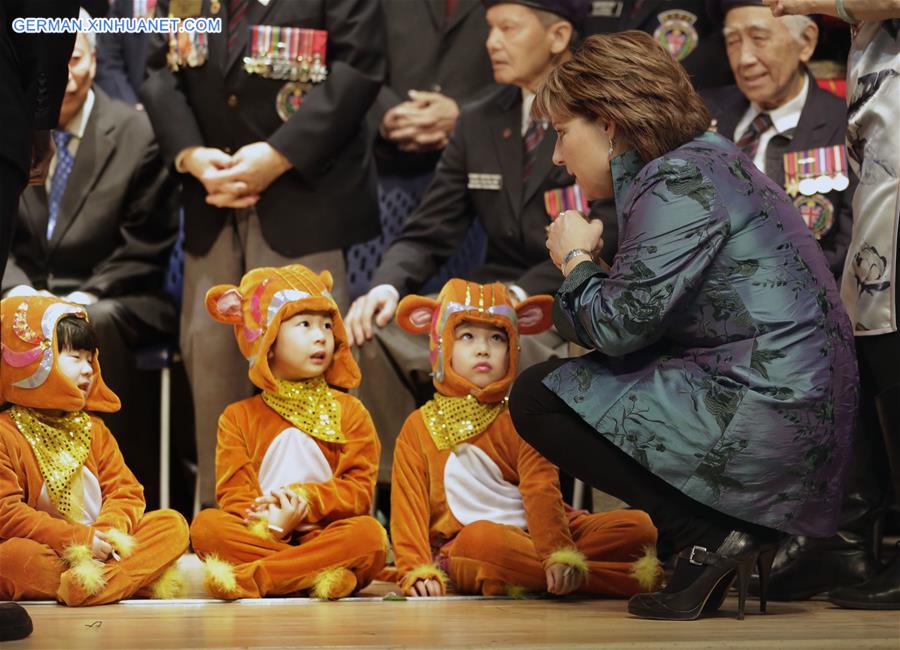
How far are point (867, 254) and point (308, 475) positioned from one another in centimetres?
147

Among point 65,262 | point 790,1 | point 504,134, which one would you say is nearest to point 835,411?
point 790,1

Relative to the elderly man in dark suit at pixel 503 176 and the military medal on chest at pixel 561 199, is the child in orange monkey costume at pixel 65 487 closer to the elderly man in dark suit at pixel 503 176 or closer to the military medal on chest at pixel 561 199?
the elderly man in dark suit at pixel 503 176

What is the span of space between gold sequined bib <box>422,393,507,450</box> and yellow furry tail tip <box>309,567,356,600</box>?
0.43 metres

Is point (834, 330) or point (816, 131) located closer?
point (834, 330)

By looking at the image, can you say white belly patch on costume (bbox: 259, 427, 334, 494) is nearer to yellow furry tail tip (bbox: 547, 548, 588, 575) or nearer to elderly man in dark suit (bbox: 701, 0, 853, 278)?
yellow furry tail tip (bbox: 547, 548, 588, 575)

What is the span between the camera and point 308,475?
3.33 m

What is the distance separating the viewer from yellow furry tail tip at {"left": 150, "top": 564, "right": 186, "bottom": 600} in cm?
311

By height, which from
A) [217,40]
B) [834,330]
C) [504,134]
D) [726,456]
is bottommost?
[726,456]

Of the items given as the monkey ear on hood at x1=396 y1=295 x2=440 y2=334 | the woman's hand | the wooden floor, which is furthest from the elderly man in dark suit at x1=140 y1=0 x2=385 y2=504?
the woman's hand

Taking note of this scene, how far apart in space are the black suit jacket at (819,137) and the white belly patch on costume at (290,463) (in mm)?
1672

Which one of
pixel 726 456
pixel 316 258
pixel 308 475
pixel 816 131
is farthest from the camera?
pixel 316 258

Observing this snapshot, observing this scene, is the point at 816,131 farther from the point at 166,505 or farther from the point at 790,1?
the point at 166,505

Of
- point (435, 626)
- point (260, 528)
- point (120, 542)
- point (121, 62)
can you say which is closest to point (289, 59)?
point (121, 62)

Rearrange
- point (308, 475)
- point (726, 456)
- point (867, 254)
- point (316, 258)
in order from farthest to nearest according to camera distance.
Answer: point (316, 258), point (308, 475), point (867, 254), point (726, 456)
